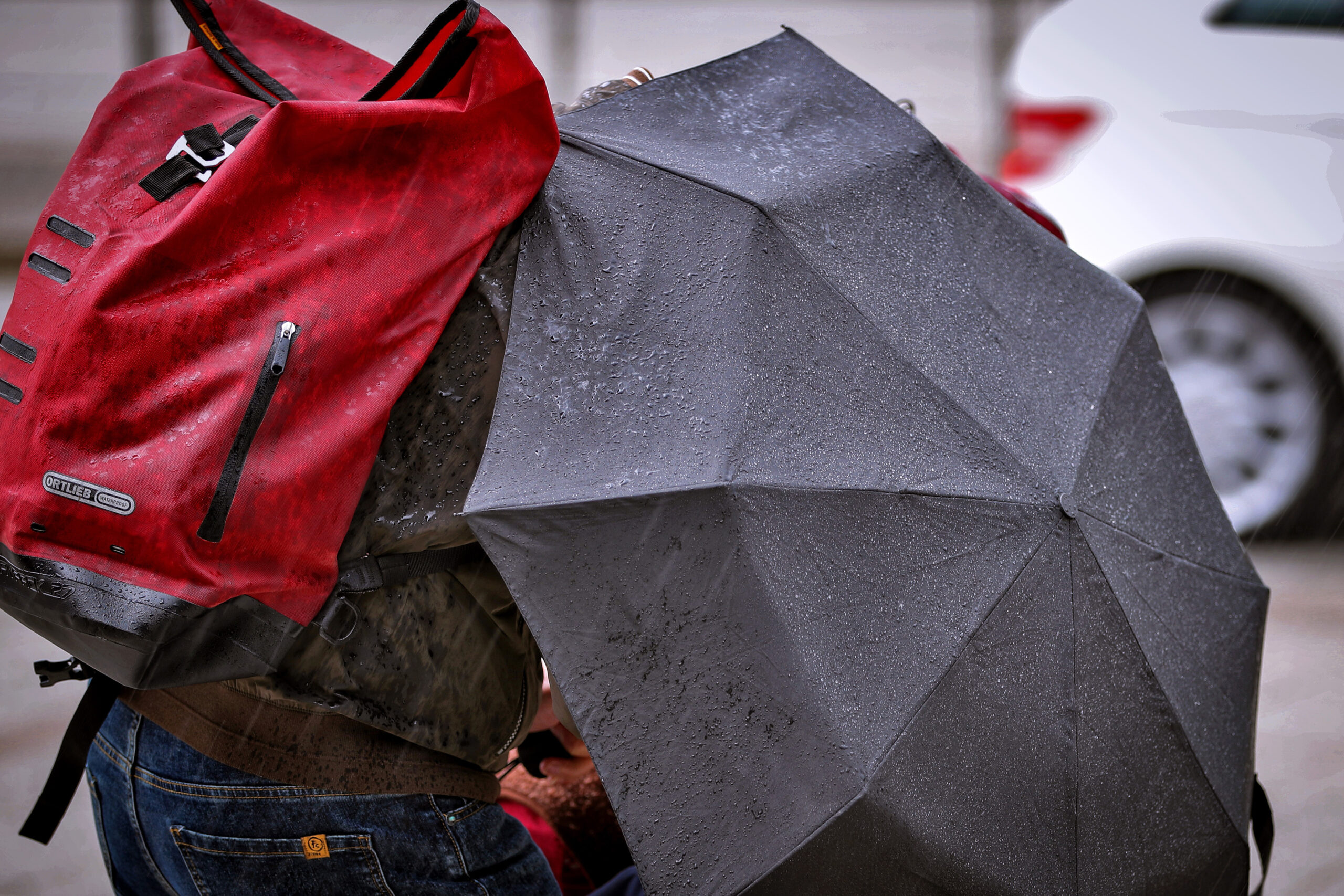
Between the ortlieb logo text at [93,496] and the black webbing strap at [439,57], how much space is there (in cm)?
55

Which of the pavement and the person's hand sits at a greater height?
the person's hand

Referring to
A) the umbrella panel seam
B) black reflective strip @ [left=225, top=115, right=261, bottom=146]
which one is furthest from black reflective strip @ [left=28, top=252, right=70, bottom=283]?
the umbrella panel seam

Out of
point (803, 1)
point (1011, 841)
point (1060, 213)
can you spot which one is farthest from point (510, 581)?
point (803, 1)

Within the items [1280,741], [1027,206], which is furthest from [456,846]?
[1280,741]

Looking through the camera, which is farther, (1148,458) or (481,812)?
(1148,458)

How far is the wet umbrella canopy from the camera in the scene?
1.26m

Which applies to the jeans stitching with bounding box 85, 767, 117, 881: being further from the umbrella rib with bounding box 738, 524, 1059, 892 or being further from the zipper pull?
the umbrella rib with bounding box 738, 524, 1059, 892

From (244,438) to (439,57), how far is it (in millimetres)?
497

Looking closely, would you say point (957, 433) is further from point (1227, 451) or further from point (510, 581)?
point (1227, 451)

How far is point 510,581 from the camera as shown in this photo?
125 cm

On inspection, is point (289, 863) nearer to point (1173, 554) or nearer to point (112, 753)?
point (112, 753)

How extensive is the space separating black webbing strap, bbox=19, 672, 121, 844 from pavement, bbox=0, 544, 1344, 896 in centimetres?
179

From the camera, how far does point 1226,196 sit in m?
4.36

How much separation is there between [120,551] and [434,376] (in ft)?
1.33
